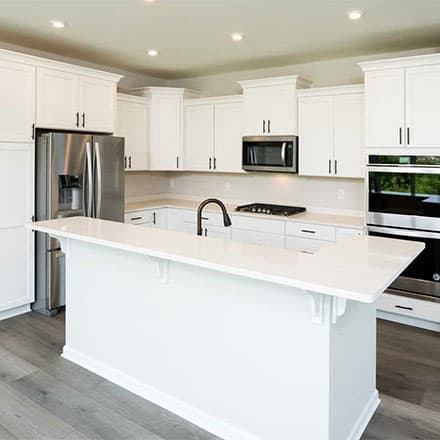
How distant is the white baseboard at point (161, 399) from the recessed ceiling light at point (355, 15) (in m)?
3.04

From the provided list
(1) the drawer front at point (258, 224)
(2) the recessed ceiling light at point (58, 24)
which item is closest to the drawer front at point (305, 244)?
(1) the drawer front at point (258, 224)

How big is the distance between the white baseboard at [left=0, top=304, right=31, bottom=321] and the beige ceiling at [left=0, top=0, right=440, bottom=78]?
8.38ft

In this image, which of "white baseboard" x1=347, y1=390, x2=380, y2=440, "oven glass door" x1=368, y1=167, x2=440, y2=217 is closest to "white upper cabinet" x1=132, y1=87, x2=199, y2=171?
"oven glass door" x1=368, y1=167, x2=440, y2=217

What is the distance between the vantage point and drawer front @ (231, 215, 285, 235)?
4.61 meters

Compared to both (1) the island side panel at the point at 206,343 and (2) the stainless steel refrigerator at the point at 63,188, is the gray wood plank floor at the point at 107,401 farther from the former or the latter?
(2) the stainless steel refrigerator at the point at 63,188

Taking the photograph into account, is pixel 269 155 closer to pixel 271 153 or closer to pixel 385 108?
pixel 271 153

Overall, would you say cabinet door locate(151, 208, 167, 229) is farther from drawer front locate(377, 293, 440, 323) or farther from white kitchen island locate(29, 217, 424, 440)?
drawer front locate(377, 293, 440, 323)

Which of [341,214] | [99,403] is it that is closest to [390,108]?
[341,214]

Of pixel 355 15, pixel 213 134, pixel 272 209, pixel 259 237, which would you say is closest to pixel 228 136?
pixel 213 134

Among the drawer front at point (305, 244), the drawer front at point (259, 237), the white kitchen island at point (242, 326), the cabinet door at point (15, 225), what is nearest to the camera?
the white kitchen island at point (242, 326)

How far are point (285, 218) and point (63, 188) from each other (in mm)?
2228

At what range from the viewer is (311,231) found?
14.5 ft

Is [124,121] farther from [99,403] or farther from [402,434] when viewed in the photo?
[402,434]

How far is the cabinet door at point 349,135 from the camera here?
434 centimetres
